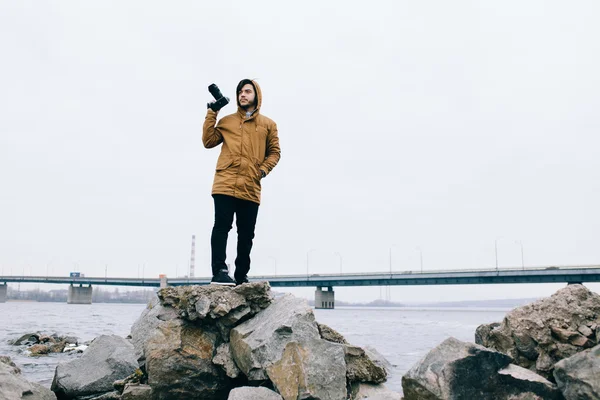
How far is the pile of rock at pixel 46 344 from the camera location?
1609 cm

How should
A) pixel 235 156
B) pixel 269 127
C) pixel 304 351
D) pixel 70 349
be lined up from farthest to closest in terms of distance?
pixel 70 349
pixel 269 127
pixel 235 156
pixel 304 351

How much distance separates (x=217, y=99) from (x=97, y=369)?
16.2 ft

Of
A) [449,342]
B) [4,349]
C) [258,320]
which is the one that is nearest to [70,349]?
[4,349]

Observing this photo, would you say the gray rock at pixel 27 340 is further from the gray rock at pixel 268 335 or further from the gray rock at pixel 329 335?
the gray rock at pixel 329 335

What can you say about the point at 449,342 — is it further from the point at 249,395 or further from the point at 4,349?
the point at 4,349

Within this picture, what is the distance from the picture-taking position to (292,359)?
6.04 metres

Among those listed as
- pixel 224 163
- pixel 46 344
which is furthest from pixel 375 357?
pixel 46 344

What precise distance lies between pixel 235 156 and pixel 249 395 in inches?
140

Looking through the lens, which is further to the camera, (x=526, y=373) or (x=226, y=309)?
(x=226, y=309)

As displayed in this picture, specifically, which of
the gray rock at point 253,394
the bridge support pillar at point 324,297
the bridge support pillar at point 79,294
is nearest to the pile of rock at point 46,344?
the gray rock at point 253,394

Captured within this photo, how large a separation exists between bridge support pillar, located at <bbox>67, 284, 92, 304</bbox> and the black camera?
12176 cm

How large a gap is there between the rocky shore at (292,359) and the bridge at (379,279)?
43.4 meters

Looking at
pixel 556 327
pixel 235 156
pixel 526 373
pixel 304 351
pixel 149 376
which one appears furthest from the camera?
pixel 235 156

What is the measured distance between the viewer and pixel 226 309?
7.00m
